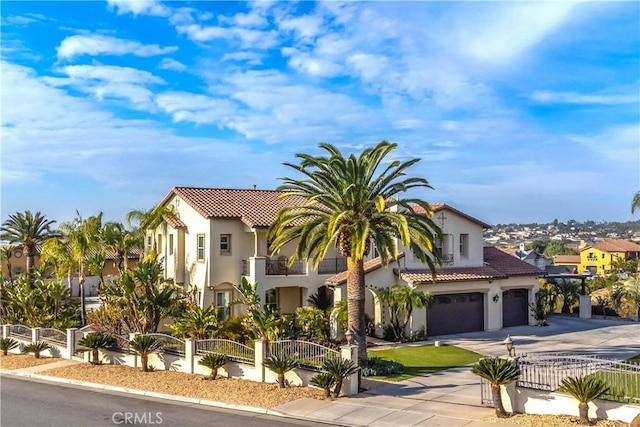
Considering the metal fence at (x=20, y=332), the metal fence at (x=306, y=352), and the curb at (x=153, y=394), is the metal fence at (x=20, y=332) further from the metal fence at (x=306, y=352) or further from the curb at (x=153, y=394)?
the metal fence at (x=306, y=352)

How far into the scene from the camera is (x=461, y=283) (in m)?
31.4

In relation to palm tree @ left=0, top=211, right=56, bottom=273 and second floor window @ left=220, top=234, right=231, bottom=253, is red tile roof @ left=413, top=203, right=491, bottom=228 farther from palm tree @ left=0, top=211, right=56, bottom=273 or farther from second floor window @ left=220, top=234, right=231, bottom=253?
palm tree @ left=0, top=211, right=56, bottom=273

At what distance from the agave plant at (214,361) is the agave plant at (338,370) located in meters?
4.25

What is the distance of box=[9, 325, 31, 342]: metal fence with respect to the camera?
92.6 ft

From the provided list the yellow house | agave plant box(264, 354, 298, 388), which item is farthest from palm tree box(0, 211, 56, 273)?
Answer: the yellow house

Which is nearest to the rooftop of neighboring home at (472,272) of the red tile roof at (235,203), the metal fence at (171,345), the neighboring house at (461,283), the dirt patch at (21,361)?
the neighboring house at (461,283)

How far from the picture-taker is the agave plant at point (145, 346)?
22.3 meters

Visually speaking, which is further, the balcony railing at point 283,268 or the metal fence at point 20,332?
the balcony railing at point 283,268

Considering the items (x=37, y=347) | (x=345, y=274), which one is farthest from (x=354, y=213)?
(x=37, y=347)

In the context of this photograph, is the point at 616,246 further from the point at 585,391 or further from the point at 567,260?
the point at 585,391

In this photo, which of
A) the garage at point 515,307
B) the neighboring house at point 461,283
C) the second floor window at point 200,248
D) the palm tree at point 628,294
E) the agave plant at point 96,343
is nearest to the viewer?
the agave plant at point 96,343

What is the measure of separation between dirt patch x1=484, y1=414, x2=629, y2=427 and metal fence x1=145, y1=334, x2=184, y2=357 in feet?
38.9

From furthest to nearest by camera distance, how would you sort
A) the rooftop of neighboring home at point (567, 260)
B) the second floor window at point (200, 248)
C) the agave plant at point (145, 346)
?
the rooftop of neighboring home at point (567, 260) → the second floor window at point (200, 248) → the agave plant at point (145, 346)

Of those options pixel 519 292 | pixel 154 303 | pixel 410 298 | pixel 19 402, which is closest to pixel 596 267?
pixel 519 292
